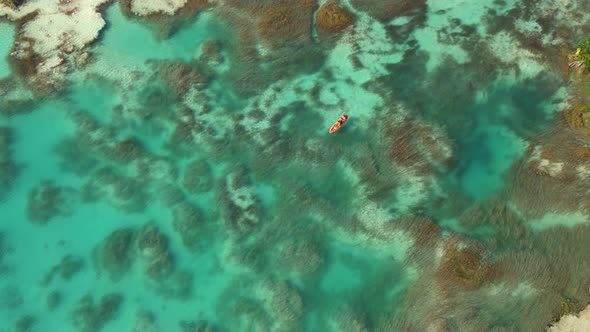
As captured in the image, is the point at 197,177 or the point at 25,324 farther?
the point at 197,177

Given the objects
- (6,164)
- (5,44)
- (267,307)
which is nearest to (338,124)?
(267,307)

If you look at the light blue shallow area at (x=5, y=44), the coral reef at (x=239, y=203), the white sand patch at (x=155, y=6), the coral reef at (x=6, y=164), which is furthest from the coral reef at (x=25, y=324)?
the white sand patch at (x=155, y=6)

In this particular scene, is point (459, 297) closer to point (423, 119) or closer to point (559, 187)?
point (559, 187)

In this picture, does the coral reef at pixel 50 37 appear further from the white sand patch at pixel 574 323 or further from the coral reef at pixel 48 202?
the white sand patch at pixel 574 323

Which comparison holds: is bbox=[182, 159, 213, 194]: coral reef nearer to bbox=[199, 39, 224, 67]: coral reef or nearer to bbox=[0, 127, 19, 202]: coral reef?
bbox=[199, 39, 224, 67]: coral reef

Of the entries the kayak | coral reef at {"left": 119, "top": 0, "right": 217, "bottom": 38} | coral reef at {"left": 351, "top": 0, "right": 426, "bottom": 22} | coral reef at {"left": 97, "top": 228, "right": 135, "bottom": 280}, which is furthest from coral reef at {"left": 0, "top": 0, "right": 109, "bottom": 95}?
coral reef at {"left": 351, "top": 0, "right": 426, "bottom": 22}

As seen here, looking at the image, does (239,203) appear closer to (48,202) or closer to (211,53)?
(211,53)

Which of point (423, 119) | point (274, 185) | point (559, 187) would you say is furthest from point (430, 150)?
point (274, 185)
